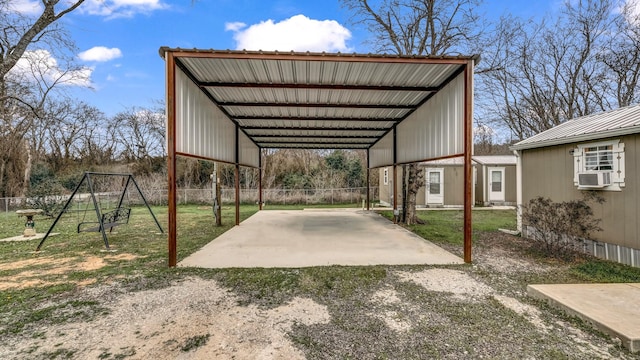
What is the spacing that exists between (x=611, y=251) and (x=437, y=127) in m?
3.54

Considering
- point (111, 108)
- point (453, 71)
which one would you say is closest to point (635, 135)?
point (453, 71)

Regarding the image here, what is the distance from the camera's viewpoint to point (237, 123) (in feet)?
30.1

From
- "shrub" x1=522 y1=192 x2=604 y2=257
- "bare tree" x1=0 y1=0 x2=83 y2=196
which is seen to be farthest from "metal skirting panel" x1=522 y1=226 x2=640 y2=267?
"bare tree" x1=0 y1=0 x2=83 y2=196

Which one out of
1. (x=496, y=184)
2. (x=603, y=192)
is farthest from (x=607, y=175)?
(x=496, y=184)

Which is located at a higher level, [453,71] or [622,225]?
[453,71]

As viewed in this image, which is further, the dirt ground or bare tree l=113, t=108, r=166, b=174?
bare tree l=113, t=108, r=166, b=174

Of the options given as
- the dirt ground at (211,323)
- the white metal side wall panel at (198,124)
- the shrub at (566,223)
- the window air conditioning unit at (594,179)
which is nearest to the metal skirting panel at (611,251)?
the shrub at (566,223)

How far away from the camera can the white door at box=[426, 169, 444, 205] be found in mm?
13711

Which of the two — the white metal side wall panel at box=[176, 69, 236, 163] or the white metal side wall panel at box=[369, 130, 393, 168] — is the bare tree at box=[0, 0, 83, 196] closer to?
the white metal side wall panel at box=[176, 69, 236, 163]

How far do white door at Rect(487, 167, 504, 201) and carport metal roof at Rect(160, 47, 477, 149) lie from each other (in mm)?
7734

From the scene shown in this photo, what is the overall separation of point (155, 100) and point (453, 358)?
2496cm

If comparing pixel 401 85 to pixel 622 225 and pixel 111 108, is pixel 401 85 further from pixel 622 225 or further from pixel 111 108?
pixel 111 108

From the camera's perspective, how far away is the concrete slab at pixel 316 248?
4.89 m

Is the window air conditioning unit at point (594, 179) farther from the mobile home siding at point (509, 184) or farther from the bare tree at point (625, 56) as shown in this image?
the bare tree at point (625, 56)
